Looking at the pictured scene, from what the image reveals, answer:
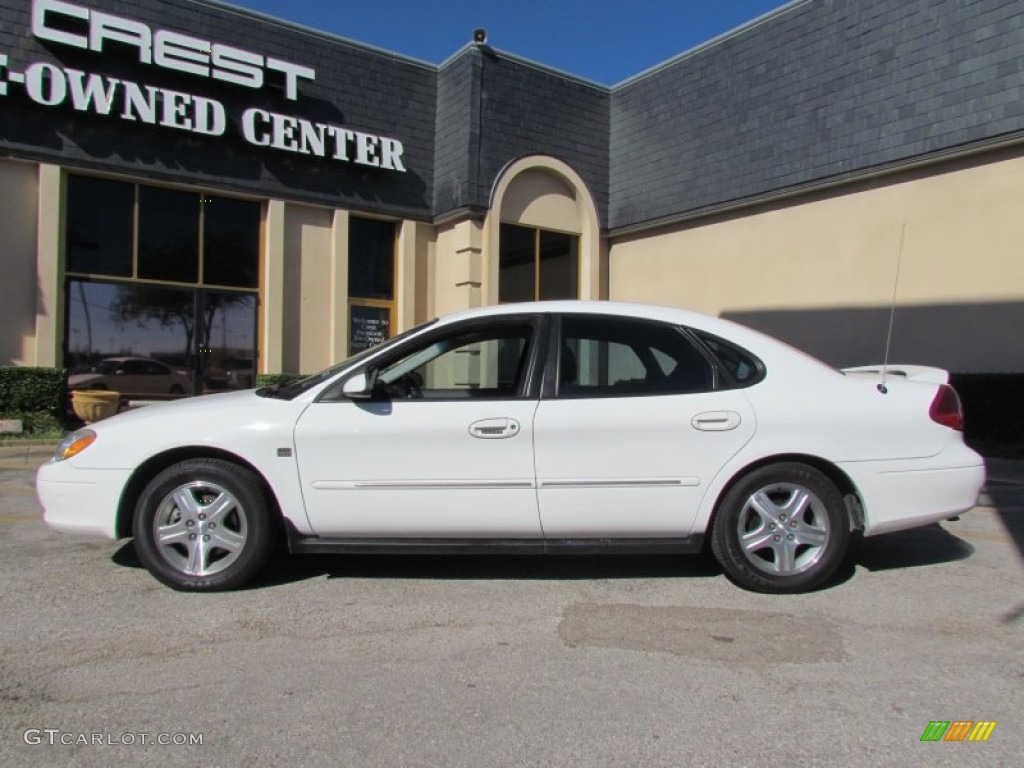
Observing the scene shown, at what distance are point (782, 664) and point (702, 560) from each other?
165 cm

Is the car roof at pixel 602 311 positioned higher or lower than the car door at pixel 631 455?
higher

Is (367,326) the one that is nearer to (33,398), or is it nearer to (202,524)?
(33,398)

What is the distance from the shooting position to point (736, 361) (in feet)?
15.1

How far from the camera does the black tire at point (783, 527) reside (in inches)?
174

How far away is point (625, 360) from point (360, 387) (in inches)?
60.2

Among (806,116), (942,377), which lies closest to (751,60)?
(806,116)

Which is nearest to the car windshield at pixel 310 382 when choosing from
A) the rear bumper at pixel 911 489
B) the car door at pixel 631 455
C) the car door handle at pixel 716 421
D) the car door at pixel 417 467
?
the car door at pixel 417 467

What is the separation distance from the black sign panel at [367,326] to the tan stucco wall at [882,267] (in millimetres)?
5587

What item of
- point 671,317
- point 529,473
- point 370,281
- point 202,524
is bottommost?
point 202,524

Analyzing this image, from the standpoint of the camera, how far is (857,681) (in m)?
3.41

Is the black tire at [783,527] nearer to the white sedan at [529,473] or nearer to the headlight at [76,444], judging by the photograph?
the white sedan at [529,473]

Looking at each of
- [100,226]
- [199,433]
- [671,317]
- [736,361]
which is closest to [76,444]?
[199,433]

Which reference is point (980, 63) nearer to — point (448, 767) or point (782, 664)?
point (782, 664)

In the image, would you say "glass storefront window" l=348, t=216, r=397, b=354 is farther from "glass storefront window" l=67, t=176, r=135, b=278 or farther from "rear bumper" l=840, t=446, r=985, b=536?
"rear bumper" l=840, t=446, r=985, b=536
